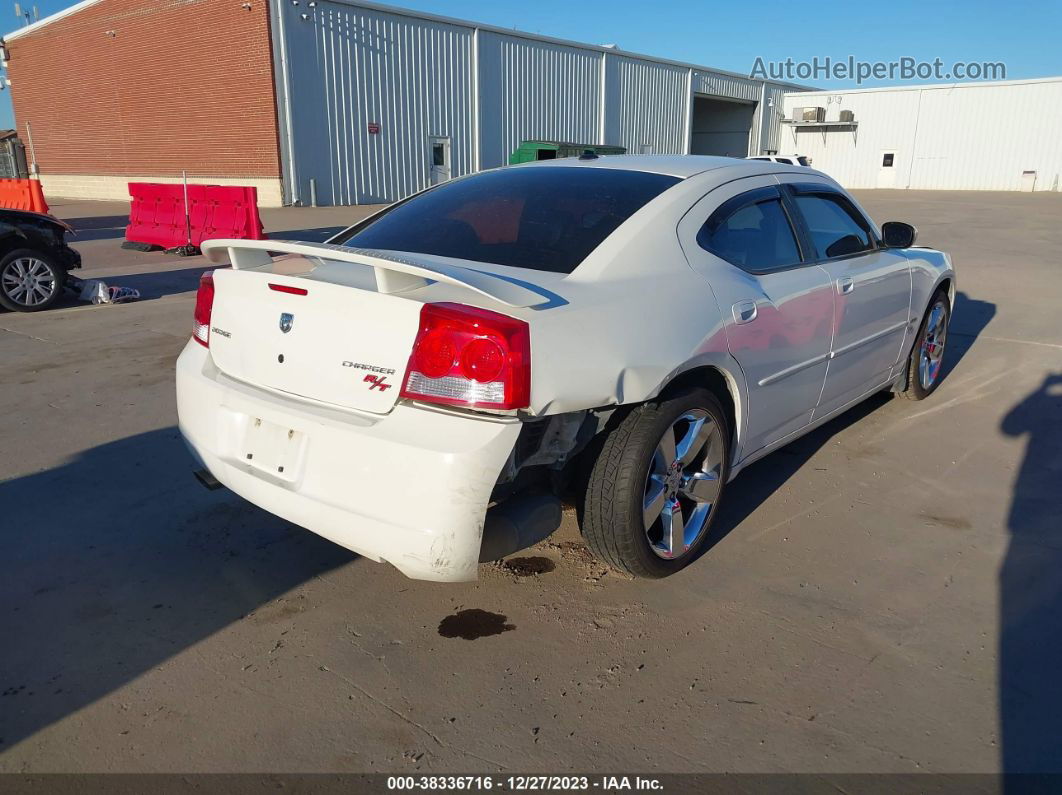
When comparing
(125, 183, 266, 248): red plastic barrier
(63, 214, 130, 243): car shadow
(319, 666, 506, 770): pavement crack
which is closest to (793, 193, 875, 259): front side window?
(319, 666, 506, 770): pavement crack

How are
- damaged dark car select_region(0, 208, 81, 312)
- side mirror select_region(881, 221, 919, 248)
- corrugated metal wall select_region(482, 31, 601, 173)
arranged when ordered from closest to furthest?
side mirror select_region(881, 221, 919, 248)
damaged dark car select_region(0, 208, 81, 312)
corrugated metal wall select_region(482, 31, 601, 173)

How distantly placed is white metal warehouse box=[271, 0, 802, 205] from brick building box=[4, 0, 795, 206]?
0.17 ft

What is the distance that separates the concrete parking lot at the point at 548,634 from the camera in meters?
2.29

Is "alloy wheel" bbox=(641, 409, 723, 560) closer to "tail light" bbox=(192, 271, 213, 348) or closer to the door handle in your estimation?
the door handle

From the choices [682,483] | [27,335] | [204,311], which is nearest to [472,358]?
[682,483]

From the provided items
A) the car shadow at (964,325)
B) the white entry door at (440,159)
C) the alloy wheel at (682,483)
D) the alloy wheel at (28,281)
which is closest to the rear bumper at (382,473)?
the alloy wheel at (682,483)

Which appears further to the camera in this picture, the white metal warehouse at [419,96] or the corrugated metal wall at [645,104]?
the corrugated metal wall at [645,104]

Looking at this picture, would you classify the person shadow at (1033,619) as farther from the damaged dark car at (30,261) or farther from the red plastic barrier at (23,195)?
the red plastic barrier at (23,195)

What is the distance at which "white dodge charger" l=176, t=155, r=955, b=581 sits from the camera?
2.45m

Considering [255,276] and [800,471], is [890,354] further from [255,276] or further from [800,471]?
[255,276]

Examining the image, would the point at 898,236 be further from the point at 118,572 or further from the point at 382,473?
the point at 118,572

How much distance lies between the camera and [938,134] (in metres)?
41.1

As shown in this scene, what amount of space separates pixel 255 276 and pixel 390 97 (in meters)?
25.7

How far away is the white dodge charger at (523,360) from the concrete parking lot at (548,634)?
0.36 meters
